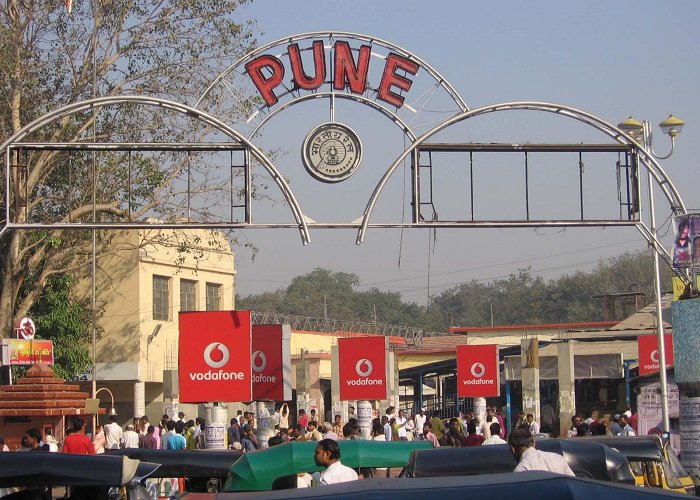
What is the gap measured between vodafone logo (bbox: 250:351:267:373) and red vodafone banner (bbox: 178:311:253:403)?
206cm

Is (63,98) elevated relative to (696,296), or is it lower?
elevated

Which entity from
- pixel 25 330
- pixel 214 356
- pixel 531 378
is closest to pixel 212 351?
pixel 214 356

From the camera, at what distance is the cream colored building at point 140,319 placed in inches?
1550

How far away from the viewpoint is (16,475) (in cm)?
846

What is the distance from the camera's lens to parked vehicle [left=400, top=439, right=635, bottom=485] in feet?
35.5

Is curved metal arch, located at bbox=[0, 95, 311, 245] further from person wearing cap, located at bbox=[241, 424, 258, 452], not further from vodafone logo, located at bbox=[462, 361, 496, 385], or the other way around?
vodafone logo, located at bbox=[462, 361, 496, 385]

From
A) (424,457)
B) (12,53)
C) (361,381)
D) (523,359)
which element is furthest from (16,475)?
(523,359)

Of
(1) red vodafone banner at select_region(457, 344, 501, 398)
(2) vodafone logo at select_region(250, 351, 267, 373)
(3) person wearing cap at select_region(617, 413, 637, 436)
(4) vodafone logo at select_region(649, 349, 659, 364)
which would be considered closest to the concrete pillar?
(2) vodafone logo at select_region(250, 351, 267, 373)

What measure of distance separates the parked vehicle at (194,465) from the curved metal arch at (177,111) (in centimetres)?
839

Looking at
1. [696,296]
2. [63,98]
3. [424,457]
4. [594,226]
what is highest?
[63,98]

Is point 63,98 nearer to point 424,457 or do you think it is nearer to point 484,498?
point 424,457

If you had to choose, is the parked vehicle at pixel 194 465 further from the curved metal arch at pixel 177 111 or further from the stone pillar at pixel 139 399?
the stone pillar at pixel 139 399

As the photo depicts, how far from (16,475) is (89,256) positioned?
2765 centimetres

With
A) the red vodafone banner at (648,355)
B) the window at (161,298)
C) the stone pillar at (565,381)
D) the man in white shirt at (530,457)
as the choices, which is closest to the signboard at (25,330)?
the window at (161,298)
